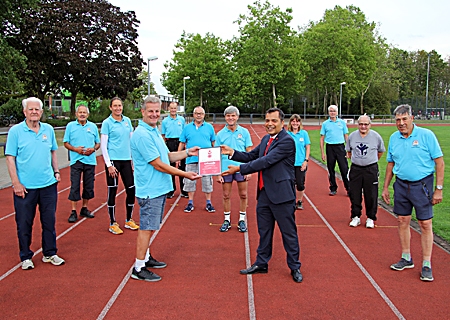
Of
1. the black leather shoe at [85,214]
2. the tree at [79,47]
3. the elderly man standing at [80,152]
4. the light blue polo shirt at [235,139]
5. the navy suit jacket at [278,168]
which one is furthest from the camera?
the tree at [79,47]

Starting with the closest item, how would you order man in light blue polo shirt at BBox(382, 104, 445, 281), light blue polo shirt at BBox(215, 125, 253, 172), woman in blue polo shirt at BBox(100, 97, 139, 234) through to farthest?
man in light blue polo shirt at BBox(382, 104, 445, 281) < woman in blue polo shirt at BBox(100, 97, 139, 234) < light blue polo shirt at BBox(215, 125, 253, 172)

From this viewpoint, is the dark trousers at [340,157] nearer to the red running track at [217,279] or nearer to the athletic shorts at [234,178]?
the red running track at [217,279]

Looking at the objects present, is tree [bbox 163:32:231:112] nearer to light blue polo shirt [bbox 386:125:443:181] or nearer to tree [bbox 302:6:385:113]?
tree [bbox 302:6:385:113]

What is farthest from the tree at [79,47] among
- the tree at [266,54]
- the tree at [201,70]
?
the tree at [266,54]

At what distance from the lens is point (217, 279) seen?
469 cm

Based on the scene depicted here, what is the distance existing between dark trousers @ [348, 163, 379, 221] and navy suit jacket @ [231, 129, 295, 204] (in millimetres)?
2683

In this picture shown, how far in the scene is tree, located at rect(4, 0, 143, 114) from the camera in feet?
98.6

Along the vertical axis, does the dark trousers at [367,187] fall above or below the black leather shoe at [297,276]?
above

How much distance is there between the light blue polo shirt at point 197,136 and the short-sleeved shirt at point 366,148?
8.73ft

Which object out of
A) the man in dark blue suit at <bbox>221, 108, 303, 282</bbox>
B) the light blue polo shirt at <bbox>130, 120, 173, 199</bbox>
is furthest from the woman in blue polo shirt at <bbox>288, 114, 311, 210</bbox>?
the light blue polo shirt at <bbox>130, 120, 173, 199</bbox>

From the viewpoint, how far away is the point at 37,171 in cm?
493

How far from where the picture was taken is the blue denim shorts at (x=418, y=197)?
470 centimetres

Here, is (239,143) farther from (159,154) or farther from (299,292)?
(299,292)

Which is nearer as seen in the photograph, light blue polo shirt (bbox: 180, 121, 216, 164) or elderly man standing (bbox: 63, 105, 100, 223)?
elderly man standing (bbox: 63, 105, 100, 223)
